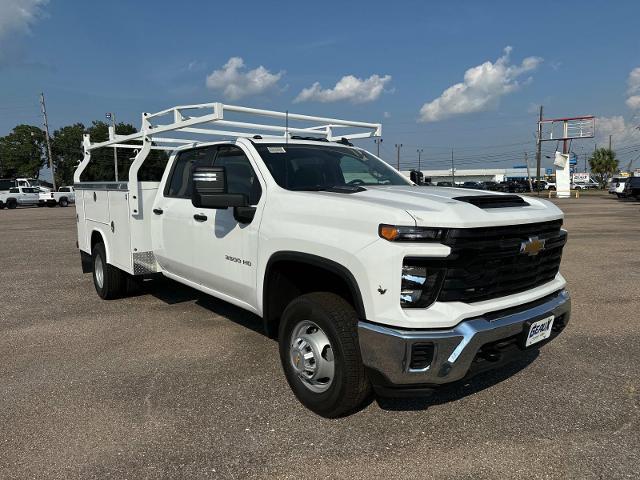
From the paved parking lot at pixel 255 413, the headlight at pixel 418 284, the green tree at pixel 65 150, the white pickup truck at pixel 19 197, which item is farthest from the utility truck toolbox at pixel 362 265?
the green tree at pixel 65 150

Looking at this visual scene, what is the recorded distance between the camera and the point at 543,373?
159 inches

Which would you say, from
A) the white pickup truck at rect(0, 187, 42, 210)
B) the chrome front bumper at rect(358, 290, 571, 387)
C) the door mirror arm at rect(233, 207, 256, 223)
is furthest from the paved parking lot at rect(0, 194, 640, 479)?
the white pickup truck at rect(0, 187, 42, 210)

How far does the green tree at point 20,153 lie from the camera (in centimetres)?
8038

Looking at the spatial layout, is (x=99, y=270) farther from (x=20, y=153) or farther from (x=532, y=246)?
(x=20, y=153)

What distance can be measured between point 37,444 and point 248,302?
168cm

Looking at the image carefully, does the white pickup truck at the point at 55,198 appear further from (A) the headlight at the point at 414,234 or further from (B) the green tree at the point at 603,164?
(B) the green tree at the point at 603,164

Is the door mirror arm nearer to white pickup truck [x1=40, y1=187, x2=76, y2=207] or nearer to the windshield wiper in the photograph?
the windshield wiper

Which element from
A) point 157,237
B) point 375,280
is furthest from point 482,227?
point 157,237

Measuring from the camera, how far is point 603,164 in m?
79.1

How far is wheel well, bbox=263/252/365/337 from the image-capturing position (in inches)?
132

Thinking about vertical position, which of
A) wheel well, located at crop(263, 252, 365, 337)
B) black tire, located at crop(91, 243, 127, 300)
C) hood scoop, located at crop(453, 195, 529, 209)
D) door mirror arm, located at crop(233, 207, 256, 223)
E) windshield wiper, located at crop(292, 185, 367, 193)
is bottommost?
black tire, located at crop(91, 243, 127, 300)

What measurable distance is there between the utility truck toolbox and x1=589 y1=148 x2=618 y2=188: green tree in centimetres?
8595

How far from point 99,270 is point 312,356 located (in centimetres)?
444

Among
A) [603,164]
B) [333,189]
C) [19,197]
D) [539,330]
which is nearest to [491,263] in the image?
[539,330]
